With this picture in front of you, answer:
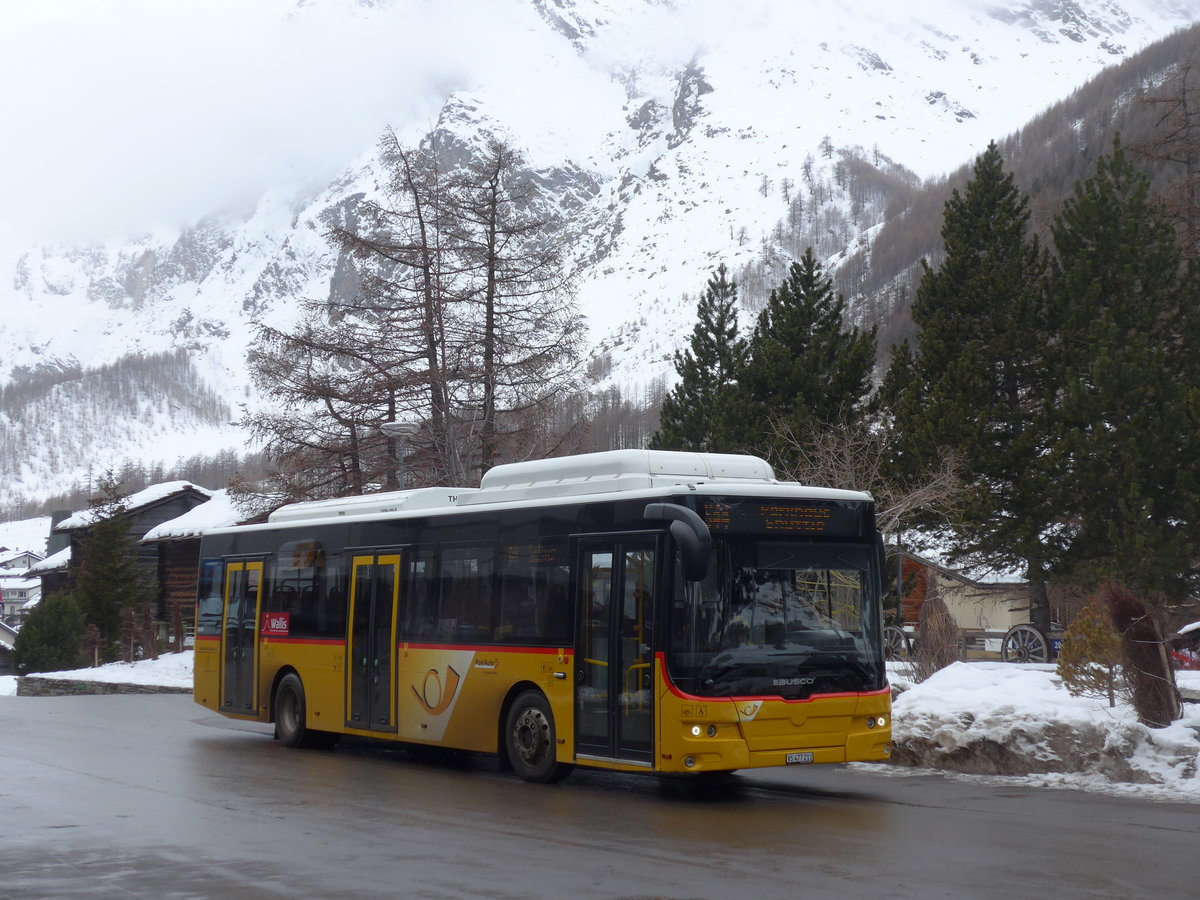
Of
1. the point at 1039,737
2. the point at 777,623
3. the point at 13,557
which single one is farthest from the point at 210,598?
the point at 13,557

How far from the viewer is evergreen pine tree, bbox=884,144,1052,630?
34406mm

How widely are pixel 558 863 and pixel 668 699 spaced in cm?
322

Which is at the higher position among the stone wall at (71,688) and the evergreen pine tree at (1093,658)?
the evergreen pine tree at (1093,658)

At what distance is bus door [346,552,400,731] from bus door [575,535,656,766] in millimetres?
3608

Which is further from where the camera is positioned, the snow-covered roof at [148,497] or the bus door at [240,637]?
the snow-covered roof at [148,497]

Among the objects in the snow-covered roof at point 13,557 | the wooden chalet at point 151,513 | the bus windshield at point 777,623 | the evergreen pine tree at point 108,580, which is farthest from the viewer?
the snow-covered roof at point 13,557

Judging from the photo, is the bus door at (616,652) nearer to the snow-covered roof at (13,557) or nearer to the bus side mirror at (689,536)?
the bus side mirror at (689,536)

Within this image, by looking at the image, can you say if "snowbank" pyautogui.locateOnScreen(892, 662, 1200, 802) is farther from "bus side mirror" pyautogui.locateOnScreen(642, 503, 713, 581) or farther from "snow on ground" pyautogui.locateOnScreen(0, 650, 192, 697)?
"snow on ground" pyautogui.locateOnScreen(0, 650, 192, 697)

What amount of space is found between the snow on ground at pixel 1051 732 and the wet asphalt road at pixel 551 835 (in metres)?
0.76

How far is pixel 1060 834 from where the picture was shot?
10.6 meters

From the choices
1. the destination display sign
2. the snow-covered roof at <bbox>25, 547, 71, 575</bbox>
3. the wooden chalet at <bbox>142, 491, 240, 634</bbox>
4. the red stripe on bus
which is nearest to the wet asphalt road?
the red stripe on bus

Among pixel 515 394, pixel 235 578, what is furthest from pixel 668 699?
pixel 515 394

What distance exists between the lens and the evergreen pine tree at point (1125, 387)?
3155 centimetres

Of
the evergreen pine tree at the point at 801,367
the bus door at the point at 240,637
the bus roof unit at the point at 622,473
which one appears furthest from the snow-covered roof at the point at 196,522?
the bus roof unit at the point at 622,473
